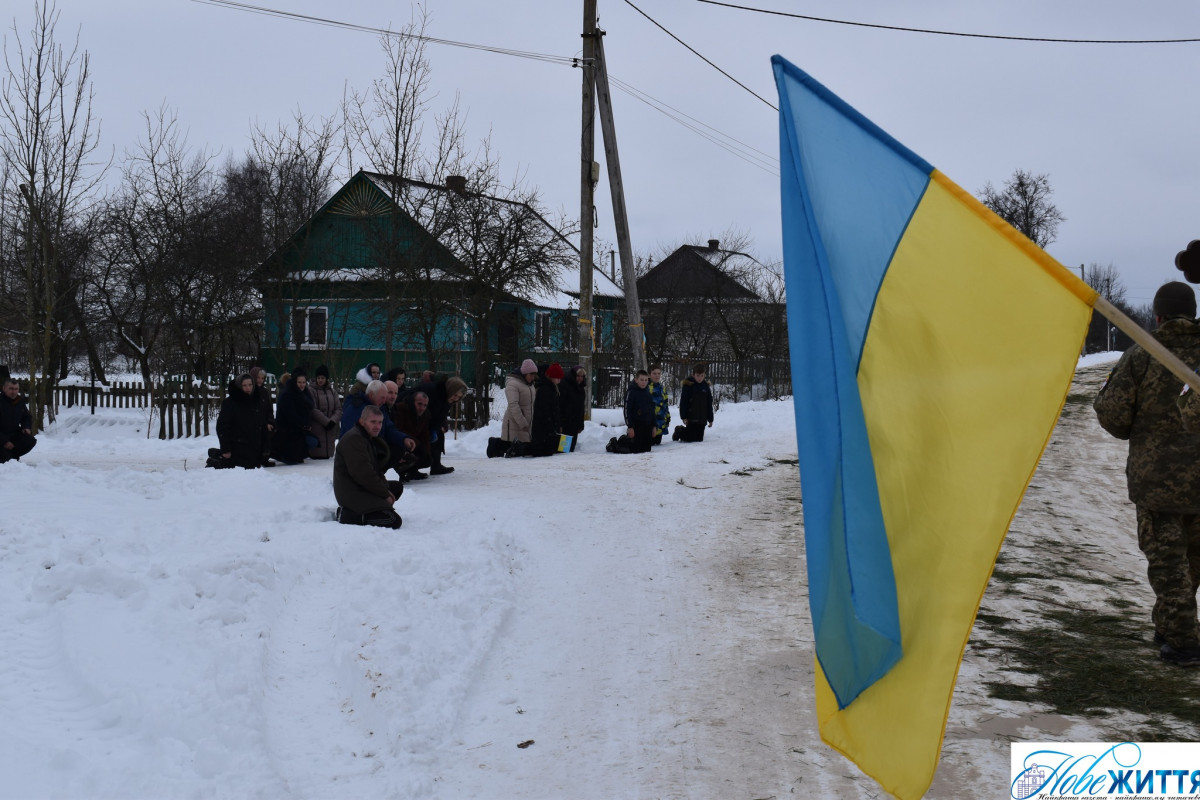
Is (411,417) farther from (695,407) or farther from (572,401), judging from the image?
(695,407)

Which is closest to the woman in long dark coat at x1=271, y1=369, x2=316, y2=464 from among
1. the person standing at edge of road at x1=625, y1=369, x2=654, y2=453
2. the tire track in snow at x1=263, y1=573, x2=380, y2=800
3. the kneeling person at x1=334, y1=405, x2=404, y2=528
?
the person standing at edge of road at x1=625, y1=369, x2=654, y2=453

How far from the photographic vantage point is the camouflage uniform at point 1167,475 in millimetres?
5180

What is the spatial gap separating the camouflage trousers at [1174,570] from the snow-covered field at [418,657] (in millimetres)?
1030

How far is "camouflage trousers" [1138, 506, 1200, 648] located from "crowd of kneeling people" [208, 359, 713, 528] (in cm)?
629

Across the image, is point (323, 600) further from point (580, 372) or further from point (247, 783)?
point (580, 372)

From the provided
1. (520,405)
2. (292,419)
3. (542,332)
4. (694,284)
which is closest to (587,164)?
(520,405)

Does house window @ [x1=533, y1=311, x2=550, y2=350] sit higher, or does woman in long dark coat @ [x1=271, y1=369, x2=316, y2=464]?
house window @ [x1=533, y1=311, x2=550, y2=350]

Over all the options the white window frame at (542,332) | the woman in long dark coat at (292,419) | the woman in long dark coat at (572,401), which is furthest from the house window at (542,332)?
the woman in long dark coat at (292,419)

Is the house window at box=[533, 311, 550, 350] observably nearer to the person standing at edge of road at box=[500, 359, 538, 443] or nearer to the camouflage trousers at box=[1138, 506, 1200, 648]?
the person standing at edge of road at box=[500, 359, 538, 443]

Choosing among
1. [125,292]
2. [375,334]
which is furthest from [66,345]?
[375,334]

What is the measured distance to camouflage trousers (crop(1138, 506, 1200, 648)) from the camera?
17.2 feet

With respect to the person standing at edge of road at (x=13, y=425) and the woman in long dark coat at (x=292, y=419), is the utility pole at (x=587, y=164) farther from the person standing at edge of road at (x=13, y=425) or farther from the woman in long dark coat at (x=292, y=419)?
the person standing at edge of road at (x=13, y=425)

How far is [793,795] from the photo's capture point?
12.6 feet

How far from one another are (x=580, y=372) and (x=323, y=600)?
10630mm
